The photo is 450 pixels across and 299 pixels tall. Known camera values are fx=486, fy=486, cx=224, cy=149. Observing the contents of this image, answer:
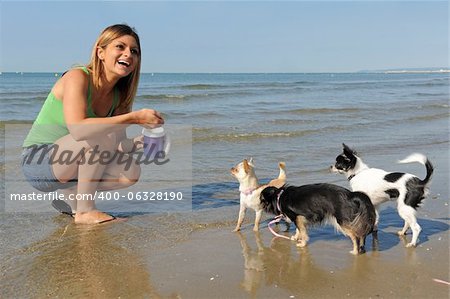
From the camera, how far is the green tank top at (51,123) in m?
4.38

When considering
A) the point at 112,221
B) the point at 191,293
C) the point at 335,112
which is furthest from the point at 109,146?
the point at 335,112

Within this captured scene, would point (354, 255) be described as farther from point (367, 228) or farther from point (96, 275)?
point (96, 275)

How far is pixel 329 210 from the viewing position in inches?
155

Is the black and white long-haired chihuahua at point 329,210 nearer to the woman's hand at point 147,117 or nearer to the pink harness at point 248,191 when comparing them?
the pink harness at point 248,191

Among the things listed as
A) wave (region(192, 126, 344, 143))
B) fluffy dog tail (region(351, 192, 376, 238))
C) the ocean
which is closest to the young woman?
the ocean

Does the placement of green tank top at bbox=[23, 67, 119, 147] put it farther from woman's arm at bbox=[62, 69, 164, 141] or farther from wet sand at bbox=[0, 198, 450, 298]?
wet sand at bbox=[0, 198, 450, 298]

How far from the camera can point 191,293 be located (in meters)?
3.10

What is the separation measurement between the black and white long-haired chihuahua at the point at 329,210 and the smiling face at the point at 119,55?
5.79 ft

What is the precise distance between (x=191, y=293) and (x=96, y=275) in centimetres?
74

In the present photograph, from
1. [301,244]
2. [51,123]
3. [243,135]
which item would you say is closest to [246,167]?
[301,244]

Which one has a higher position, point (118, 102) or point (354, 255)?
point (118, 102)

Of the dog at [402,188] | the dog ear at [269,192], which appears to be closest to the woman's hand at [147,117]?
the dog ear at [269,192]

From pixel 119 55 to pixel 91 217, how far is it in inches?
61.5

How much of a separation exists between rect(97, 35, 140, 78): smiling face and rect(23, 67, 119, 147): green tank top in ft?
1.25
